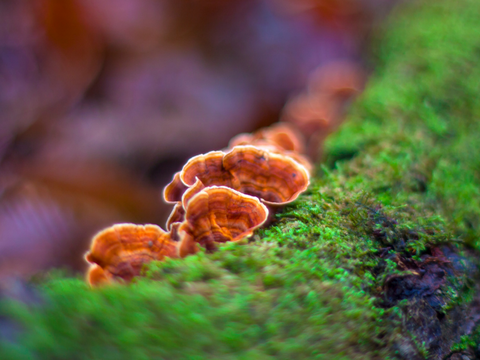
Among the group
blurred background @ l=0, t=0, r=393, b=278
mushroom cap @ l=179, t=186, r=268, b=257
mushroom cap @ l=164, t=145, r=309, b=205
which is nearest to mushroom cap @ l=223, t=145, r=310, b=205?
mushroom cap @ l=164, t=145, r=309, b=205

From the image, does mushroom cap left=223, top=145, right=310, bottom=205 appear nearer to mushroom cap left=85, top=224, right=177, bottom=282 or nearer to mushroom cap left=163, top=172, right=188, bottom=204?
mushroom cap left=163, top=172, right=188, bottom=204

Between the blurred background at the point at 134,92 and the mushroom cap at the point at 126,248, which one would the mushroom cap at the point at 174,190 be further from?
the blurred background at the point at 134,92

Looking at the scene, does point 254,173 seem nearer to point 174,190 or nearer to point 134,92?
point 174,190

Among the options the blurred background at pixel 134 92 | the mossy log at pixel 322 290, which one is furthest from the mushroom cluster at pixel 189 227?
the blurred background at pixel 134 92

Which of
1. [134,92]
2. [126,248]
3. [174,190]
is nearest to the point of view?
[126,248]

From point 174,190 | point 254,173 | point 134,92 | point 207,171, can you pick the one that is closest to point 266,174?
point 254,173

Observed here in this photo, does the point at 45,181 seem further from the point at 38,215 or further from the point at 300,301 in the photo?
the point at 300,301
